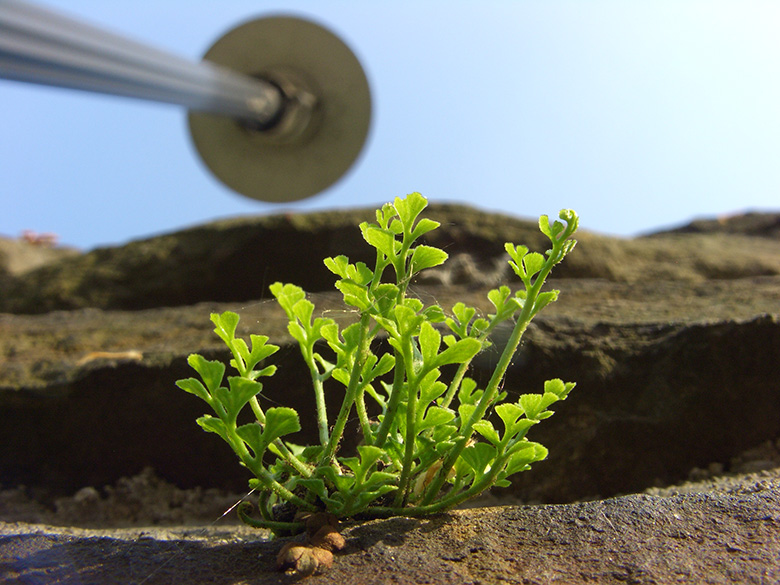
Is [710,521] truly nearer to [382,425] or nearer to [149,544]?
[382,425]

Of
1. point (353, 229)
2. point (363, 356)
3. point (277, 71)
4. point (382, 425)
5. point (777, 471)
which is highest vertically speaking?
point (277, 71)

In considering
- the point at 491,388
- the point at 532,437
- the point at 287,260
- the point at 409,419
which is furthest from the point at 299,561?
the point at 287,260

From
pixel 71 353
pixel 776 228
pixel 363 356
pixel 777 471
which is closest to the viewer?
pixel 363 356

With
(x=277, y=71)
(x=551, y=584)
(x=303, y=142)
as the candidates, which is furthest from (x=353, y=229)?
(x=551, y=584)

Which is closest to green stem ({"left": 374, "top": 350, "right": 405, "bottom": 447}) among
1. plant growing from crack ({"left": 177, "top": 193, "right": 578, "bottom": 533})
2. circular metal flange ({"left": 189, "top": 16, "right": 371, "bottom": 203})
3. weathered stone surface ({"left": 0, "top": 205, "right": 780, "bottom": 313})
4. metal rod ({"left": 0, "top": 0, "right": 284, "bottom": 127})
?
plant growing from crack ({"left": 177, "top": 193, "right": 578, "bottom": 533})

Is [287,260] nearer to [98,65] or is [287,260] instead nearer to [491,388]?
[98,65]

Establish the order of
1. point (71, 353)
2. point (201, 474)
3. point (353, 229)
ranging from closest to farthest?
1. point (201, 474)
2. point (71, 353)
3. point (353, 229)

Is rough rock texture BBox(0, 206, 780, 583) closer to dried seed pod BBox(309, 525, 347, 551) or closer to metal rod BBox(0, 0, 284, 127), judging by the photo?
dried seed pod BBox(309, 525, 347, 551)
